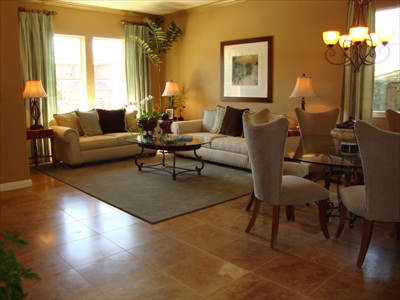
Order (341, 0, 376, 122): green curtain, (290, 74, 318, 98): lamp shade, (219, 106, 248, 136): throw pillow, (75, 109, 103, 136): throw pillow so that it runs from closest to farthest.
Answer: (341, 0, 376, 122): green curtain, (290, 74, 318, 98): lamp shade, (219, 106, 248, 136): throw pillow, (75, 109, 103, 136): throw pillow

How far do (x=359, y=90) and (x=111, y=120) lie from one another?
4.10 metres

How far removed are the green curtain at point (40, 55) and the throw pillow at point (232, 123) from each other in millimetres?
3011

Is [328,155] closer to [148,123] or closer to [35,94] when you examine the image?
[148,123]

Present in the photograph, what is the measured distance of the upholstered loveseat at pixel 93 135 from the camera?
238 inches

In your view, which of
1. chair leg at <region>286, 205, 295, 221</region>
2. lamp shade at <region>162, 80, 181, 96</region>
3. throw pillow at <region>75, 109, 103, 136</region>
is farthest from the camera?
lamp shade at <region>162, 80, 181, 96</region>

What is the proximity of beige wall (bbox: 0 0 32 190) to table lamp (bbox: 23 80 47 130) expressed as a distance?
1.10 meters

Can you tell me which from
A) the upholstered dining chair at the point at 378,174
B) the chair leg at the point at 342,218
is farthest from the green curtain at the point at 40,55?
the upholstered dining chair at the point at 378,174

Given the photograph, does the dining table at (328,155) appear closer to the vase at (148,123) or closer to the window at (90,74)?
the vase at (148,123)

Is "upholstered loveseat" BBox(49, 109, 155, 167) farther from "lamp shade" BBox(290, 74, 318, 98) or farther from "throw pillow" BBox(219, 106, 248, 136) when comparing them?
"lamp shade" BBox(290, 74, 318, 98)

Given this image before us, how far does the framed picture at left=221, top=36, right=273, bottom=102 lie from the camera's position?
646 centimetres

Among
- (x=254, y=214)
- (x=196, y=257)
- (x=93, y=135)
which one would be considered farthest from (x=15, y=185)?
(x=254, y=214)

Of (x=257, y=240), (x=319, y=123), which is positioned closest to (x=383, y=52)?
(x=319, y=123)

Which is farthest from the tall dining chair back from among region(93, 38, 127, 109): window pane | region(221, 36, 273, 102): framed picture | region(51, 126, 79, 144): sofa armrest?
region(93, 38, 127, 109): window pane

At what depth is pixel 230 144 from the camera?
5.80 m
